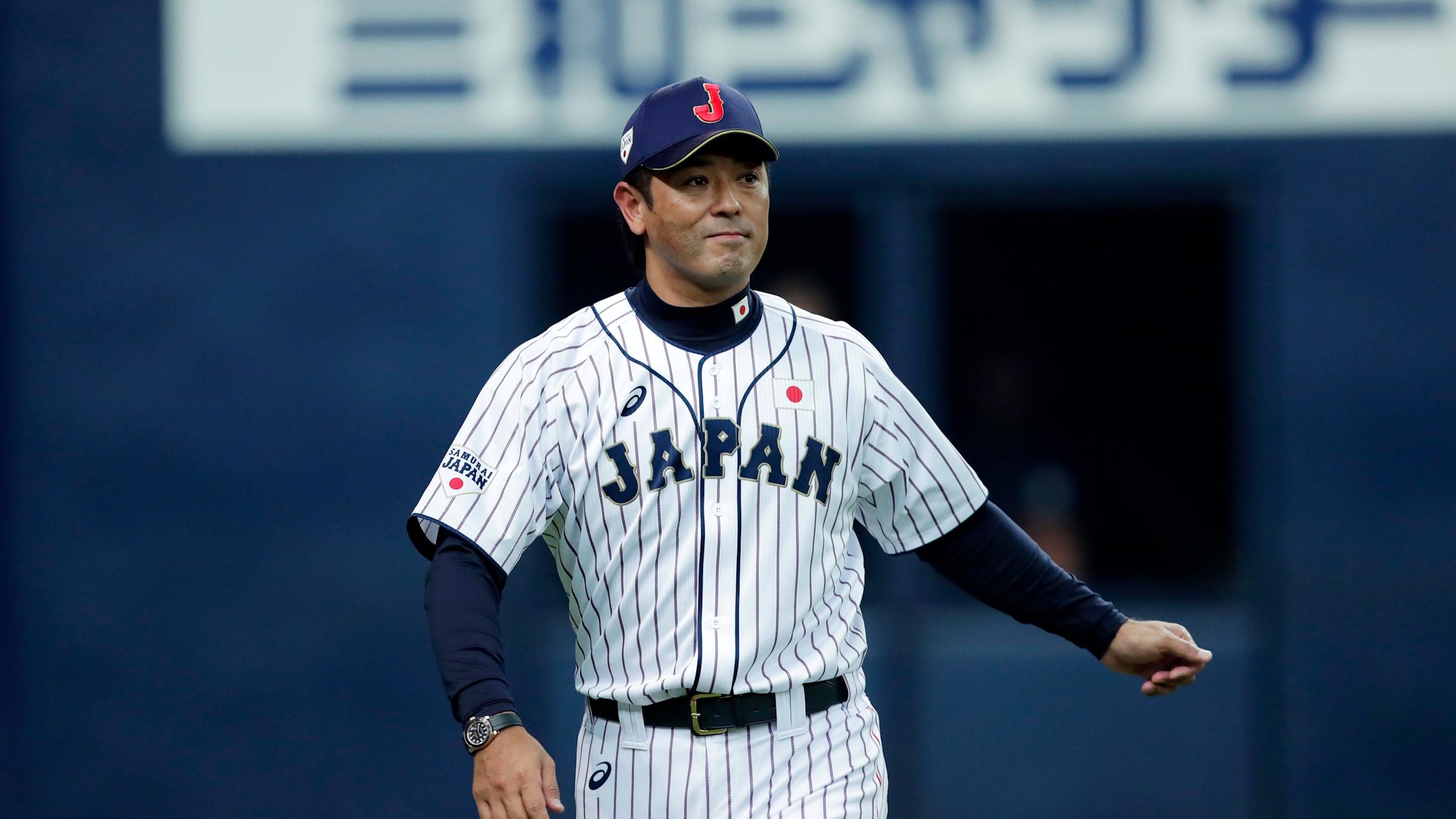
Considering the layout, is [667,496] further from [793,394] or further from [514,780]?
[514,780]

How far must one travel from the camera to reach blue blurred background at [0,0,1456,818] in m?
4.44

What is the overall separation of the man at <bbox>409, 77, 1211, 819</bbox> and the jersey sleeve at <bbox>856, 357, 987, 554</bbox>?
0.26 feet

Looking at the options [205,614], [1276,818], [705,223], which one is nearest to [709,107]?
[705,223]

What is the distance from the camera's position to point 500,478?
Answer: 7.19 feet

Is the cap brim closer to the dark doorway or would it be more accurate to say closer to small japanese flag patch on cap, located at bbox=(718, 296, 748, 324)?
small japanese flag patch on cap, located at bbox=(718, 296, 748, 324)

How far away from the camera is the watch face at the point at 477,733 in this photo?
1.95 m

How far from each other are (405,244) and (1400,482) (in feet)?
11.1

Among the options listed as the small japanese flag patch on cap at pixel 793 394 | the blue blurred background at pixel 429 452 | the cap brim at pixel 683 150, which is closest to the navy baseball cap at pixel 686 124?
the cap brim at pixel 683 150

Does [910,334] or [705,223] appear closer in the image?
[705,223]

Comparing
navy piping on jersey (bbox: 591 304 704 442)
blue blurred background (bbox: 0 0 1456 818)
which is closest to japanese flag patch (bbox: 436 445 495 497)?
navy piping on jersey (bbox: 591 304 704 442)

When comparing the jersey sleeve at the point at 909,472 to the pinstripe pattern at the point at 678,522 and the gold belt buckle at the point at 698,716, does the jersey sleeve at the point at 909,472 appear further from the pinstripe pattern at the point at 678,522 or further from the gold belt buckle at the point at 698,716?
the gold belt buckle at the point at 698,716

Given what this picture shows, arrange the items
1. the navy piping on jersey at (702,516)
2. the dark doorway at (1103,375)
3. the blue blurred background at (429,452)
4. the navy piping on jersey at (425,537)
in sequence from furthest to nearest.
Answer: the dark doorway at (1103,375), the blue blurred background at (429,452), the navy piping on jersey at (702,516), the navy piping on jersey at (425,537)

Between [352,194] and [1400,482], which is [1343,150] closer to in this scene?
[1400,482]

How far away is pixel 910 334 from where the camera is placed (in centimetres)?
451
